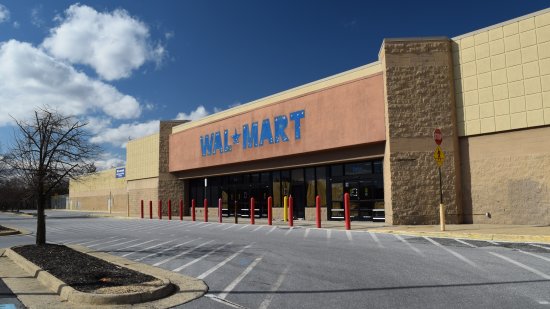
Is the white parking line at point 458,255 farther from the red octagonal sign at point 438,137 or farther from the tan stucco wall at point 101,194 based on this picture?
the tan stucco wall at point 101,194

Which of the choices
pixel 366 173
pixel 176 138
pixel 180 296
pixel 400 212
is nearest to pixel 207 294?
pixel 180 296

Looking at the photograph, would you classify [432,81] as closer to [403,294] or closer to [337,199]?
[337,199]

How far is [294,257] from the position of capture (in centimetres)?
1066

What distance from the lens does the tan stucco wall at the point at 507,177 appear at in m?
16.3

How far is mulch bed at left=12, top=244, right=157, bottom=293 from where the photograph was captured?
24.9 ft

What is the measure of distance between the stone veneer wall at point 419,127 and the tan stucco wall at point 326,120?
94 centimetres

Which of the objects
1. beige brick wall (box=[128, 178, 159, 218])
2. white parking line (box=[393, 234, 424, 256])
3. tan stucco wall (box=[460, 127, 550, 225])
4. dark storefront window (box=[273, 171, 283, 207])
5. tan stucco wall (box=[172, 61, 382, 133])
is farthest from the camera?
beige brick wall (box=[128, 178, 159, 218])

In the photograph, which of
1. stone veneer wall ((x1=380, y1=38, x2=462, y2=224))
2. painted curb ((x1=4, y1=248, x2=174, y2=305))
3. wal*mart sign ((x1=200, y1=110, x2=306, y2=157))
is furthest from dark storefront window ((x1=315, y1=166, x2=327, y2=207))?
painted curb ((x1=4, y1=248, x2=174, y2=305))

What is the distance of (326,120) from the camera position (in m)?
22.2

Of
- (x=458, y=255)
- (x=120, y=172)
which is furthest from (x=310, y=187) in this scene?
(x=120, y=172)

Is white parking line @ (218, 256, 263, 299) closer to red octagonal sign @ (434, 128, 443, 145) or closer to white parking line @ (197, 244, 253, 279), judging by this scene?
white parking line @ (197, 244, 253, 279)

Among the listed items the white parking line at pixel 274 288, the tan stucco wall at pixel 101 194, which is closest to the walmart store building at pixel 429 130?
the white parking line at pixel 274 288

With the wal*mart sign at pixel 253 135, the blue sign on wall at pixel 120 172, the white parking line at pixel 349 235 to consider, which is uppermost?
the wal*mart sign at pixel 253 135

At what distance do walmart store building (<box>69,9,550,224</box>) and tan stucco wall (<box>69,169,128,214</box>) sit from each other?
2803cm
